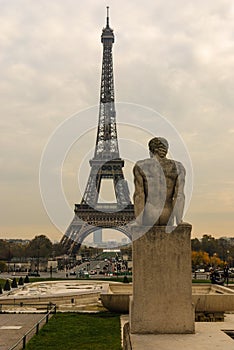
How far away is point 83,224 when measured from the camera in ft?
239

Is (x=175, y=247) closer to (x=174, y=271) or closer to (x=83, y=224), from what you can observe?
(x=174, y=271)

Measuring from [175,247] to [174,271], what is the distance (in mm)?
435

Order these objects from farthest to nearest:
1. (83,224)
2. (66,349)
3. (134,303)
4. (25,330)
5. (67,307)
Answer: (83,224), (67,307), (25,330), (66,349), (134,303)

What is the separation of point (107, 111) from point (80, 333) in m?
69.5

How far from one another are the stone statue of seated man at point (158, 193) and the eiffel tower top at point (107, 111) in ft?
225

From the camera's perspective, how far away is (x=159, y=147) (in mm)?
9375

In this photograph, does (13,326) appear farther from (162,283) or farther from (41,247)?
(41,247)

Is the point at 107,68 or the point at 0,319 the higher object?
the point at 107,68

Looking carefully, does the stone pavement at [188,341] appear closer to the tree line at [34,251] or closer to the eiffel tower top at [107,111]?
the eiffel tower top at [107,111]

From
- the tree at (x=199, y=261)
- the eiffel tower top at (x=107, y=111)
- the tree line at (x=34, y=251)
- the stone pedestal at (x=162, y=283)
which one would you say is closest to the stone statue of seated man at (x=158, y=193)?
the stone pedestal at (x=162, y=283)

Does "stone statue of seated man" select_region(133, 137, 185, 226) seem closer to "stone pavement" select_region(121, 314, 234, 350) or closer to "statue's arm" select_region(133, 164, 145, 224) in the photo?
"statue's arm" select_region(133, 164, 145, 224)

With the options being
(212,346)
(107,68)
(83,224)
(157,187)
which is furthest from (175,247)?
(107,68)

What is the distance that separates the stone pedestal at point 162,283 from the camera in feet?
27.7

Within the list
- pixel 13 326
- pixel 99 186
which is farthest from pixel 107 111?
pixel 13 326
